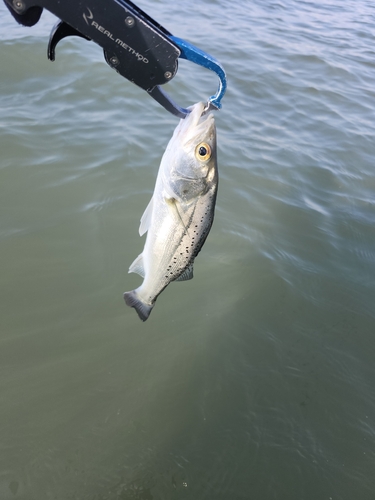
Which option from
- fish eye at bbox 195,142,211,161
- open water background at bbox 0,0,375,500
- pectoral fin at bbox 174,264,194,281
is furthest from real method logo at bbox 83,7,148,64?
open water background at bbox 0,0,375,500

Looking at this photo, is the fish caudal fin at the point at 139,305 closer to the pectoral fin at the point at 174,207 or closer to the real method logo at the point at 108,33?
the pectoral fin at the point at 174,207

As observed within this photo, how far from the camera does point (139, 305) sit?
2461 millimetres

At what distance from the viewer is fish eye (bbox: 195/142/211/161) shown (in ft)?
6.70

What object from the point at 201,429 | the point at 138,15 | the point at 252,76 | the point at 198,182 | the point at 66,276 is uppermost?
the point at 138,15

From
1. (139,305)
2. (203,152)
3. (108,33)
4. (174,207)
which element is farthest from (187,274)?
(108,33)

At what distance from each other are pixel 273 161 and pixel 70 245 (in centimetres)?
322

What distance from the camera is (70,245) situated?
4.14m

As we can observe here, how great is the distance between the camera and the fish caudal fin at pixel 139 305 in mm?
2453

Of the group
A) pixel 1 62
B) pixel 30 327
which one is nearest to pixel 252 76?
pixel 1 62

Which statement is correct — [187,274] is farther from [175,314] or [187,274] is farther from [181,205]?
[175,314]

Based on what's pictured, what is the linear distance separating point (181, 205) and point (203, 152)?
0.96ft

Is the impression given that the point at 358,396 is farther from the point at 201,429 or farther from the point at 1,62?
the point at 1,62

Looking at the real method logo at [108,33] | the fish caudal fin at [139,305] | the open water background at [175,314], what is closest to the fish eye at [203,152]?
the real method logo at [108,33]

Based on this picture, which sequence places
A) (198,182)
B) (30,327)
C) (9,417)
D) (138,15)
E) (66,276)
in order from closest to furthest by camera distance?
1. (138,15)
2. (198,182)
3. (9,417)
4. (30,327)
5. (66,276)
